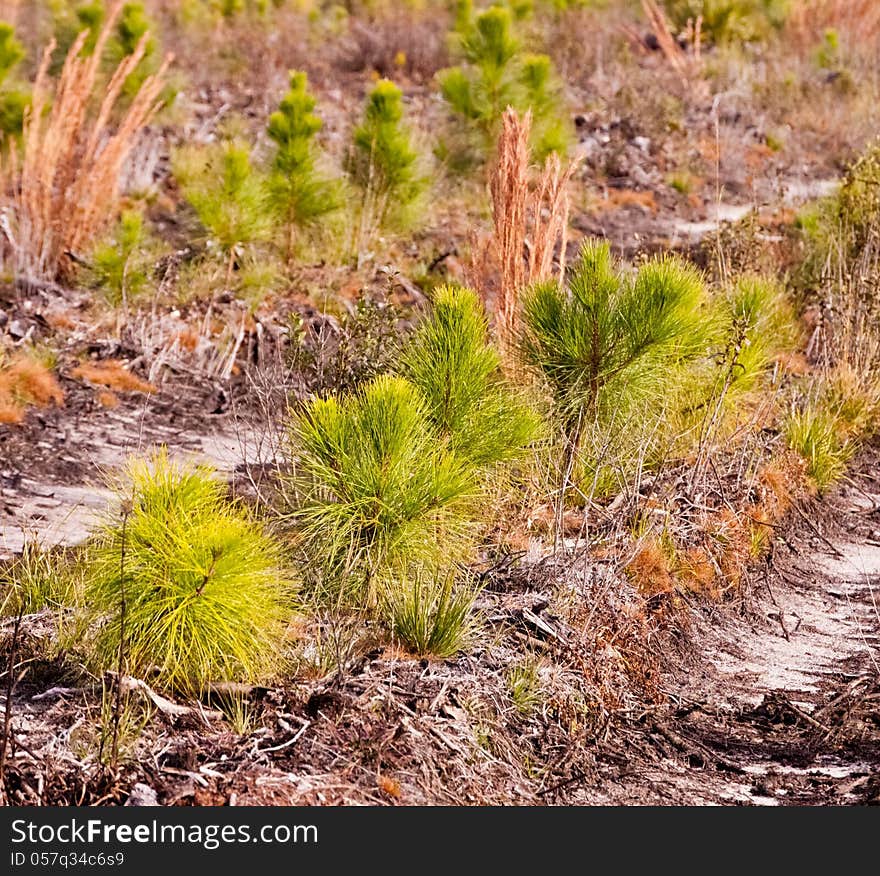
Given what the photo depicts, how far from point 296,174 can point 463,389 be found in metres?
4.11

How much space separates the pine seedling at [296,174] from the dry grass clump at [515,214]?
2.80 metres

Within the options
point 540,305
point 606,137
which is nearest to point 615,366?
point 540,305

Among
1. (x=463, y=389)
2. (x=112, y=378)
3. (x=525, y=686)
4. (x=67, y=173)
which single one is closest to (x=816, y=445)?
(x=463, y=389)

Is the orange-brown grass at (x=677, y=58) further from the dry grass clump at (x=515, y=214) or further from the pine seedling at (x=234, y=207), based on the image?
the dry grass clump at (x=515, y=214)

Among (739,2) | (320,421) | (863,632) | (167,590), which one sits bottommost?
(863,632)

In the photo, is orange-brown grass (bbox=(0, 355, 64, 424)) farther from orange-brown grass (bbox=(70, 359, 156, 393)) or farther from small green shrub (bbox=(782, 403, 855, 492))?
small green shrub (bbox=(782, 403, 855, 492))

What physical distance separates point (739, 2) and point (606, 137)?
6801 millimetres

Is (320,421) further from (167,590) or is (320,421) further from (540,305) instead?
(540,305)

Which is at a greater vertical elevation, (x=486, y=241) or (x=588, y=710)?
(x=486, y=241)

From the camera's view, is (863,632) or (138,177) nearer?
(863,632)

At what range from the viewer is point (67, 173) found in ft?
24.6

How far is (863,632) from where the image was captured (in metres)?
4.65

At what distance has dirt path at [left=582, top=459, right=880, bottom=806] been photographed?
3492mm

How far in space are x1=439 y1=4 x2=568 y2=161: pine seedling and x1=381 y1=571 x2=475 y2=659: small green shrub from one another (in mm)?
5791
